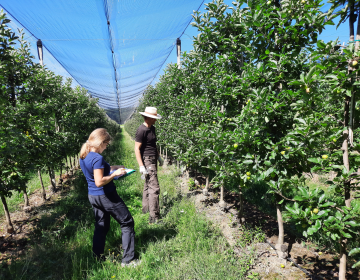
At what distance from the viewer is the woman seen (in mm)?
2189

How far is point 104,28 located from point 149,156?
154 inches

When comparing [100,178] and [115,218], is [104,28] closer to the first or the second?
[100,178]

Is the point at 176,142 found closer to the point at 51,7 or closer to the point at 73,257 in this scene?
the point at 73,257

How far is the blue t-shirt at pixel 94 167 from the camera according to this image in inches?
86.0

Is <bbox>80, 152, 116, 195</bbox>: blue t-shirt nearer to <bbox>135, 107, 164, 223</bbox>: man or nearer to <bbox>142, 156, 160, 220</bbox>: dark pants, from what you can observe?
<bbox>135, 107, 164, 223</bbox>: man

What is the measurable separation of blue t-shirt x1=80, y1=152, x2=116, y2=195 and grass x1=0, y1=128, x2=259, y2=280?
0.82 m

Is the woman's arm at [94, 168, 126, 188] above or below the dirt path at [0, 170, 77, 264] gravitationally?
above

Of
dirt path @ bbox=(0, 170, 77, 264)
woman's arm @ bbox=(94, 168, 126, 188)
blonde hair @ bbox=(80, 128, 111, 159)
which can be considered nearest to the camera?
woman's arm @ bbox=(94, 168, 126, 188)

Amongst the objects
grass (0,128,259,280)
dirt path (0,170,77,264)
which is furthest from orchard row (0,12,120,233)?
grass (0,128,259,280)

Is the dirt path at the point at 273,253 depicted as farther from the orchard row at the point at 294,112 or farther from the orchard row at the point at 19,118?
the orchard row at the point at 19,118

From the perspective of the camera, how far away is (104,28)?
17.5ft

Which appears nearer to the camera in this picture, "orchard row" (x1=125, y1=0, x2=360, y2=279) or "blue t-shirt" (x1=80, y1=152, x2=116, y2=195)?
"orchard row" (x1=125, y1=0, x2=360, y2=279)

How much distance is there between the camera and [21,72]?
378 centimetres

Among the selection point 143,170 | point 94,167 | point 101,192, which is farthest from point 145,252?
point 94,167
